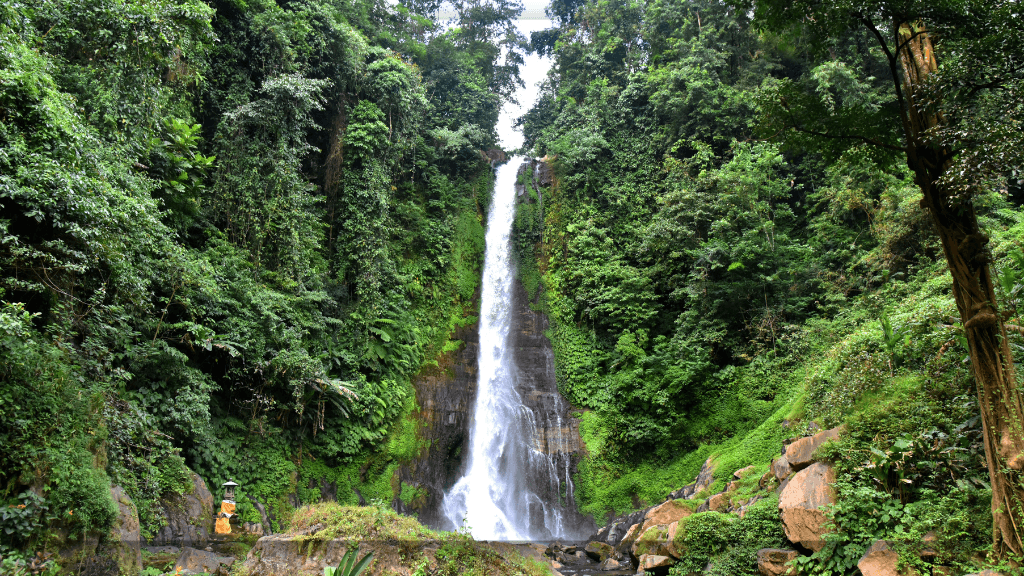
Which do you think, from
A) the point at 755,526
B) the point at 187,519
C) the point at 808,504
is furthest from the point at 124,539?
the point at 808,504

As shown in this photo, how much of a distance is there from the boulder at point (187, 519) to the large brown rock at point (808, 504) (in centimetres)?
847

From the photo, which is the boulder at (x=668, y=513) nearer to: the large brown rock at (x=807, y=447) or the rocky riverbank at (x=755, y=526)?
the rocky riverbank at (x=755, y=526)

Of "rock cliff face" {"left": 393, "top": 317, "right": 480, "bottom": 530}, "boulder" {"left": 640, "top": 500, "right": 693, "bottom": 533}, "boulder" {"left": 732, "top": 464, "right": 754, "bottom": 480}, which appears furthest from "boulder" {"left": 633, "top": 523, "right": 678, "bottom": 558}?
"rock cliff face" {"left": 393, "top": 317, "right": 480, "bottom": 530}

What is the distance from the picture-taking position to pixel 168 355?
8.73 metres

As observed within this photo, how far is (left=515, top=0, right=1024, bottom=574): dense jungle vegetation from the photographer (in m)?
4.51

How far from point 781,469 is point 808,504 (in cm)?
158

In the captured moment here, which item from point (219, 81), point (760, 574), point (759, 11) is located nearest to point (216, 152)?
point (219, 81)

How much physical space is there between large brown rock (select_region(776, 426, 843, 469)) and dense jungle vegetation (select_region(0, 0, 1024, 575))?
529 mm

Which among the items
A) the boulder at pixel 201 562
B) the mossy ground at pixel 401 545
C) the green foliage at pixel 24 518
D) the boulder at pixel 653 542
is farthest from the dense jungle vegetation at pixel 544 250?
the mossy ground at pixel 401 545

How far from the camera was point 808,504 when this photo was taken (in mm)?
5898

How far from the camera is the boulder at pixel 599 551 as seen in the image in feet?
34.2

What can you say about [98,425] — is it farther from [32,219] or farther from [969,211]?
[969,211]

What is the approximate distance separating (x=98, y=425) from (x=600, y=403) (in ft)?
41.2

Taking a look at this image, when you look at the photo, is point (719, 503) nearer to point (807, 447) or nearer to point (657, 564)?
point (657, 564)
